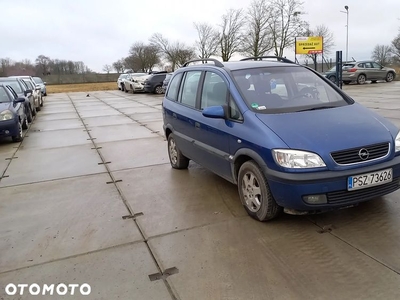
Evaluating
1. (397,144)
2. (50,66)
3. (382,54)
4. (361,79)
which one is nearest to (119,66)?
(50,66)

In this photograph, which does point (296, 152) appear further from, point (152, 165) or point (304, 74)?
point (152, 165)

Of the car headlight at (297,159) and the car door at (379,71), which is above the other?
the car door at (379,71)

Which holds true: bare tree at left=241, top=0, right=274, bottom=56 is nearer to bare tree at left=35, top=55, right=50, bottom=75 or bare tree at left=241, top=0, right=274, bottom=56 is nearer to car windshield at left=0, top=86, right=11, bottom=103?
car windshield at left=0, top=86, right=11, bottom=103

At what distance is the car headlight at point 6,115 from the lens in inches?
334

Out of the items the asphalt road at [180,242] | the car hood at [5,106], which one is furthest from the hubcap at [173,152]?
the car hood at [5,106]

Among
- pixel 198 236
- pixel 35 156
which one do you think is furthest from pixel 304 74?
pixel 35 156

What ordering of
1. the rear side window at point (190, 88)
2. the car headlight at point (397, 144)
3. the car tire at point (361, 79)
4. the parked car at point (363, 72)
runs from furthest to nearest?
the car tire at point (361, 79), the parked car at point (363, 72), the rear side window at point (190, 88), the car headlight at point (397, 144)

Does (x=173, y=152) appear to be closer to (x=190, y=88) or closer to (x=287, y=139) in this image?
(x=190, y=88)

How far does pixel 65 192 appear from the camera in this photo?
5.04m

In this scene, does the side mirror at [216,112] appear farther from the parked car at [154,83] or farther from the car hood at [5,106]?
the parked car at [154,83]

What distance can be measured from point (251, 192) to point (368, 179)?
1.15 metres

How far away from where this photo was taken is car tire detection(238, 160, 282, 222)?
355 centimetres

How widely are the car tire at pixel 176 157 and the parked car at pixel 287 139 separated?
0.70 metres

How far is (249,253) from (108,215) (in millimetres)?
1834
